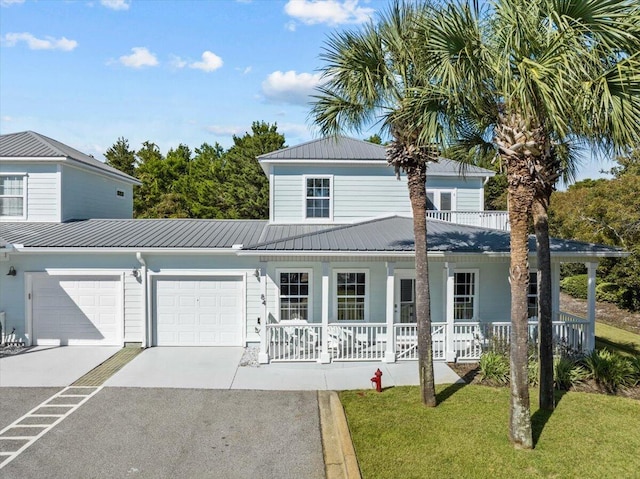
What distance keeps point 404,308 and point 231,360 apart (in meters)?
5.58

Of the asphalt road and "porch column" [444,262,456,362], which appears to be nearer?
the asphalt road

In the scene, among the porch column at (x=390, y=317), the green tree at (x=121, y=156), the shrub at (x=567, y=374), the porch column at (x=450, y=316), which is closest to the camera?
the shrub at (x=567, y=374)

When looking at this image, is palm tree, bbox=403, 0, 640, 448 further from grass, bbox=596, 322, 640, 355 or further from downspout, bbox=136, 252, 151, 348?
grass, bbox=596, 322, 640, 355

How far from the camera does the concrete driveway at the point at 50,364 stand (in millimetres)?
9719

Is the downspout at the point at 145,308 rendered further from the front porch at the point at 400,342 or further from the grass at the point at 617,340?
the grass at the point at 617,340

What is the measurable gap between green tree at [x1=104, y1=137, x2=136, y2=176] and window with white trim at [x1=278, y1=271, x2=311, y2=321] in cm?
3272

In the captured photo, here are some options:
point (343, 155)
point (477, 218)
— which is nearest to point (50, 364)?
point (343, 155)

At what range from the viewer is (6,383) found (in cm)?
952

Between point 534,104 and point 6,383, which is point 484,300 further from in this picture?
point 6,383

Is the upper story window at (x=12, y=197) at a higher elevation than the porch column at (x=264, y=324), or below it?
higher

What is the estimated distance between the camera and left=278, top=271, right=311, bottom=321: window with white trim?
42.1ft

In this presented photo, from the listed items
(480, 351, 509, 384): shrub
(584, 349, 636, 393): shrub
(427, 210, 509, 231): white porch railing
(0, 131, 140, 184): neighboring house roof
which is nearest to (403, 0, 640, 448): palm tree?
(480, 351, 509, 384): shrub

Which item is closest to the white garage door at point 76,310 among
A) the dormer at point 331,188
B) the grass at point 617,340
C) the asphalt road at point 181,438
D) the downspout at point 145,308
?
the downspout at point 145,308

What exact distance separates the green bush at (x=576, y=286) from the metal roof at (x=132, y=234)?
19024 millimetres
